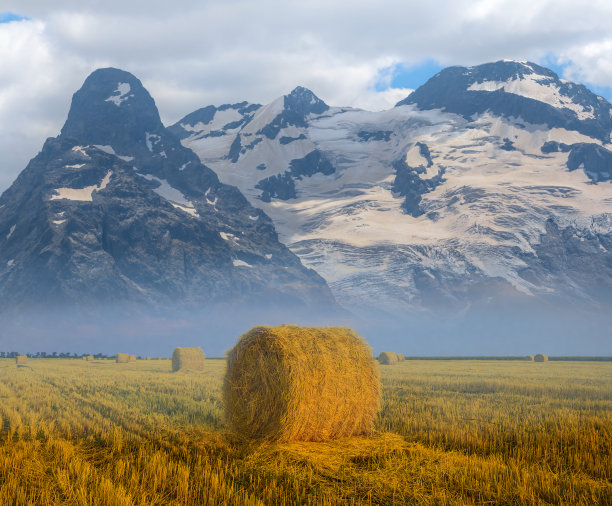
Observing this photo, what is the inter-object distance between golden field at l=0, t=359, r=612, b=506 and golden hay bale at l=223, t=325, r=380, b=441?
43 centimetres

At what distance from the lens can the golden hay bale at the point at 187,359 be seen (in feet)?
113

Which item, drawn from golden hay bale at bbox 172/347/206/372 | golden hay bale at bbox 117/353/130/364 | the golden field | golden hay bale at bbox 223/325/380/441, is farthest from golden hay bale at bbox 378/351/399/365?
golden hay bale at bbox 223/325/380/441

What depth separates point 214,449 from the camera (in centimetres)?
1029

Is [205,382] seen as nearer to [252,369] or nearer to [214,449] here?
[252,369]

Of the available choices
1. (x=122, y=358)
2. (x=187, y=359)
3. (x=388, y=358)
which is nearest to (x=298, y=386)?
(x=187, y=359)

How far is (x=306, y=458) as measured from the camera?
9.78 m

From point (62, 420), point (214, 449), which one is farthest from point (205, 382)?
point (214, 449)

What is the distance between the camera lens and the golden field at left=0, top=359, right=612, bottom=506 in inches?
294

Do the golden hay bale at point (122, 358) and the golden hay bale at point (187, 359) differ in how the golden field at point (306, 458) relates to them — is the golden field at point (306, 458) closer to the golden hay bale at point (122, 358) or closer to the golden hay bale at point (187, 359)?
the golden hay bale at point (187, 359)

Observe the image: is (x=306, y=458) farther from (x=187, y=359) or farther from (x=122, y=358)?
(x=122, y=358)

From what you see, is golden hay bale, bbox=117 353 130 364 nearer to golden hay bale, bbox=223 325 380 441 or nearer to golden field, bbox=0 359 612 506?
golden field, bbox=0 359 612 506

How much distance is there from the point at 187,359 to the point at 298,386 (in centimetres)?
2424

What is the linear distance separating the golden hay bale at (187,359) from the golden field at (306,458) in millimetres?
18096

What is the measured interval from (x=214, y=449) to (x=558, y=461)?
522 centimetres
